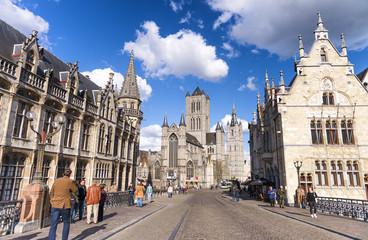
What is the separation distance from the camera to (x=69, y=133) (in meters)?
19.0

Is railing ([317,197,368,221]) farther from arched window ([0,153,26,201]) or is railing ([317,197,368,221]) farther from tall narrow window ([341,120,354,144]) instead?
arched window ([0,153,26,201])

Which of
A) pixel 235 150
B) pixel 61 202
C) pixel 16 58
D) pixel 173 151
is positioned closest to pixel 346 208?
pixel 61 202

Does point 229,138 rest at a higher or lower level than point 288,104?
higher

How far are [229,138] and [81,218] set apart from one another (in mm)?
120736

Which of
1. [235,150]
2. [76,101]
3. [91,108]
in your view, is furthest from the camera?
[235,150]

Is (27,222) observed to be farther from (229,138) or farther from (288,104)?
(229,138)

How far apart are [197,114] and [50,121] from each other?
92.5 metres

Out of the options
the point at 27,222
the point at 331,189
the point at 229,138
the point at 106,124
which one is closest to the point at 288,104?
the point at 331,189

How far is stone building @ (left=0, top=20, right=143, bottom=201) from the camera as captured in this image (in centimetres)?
1367

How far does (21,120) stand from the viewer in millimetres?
14672

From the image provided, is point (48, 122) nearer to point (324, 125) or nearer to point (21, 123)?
point (21, 123)

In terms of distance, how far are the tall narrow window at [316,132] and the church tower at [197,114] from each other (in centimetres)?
8340

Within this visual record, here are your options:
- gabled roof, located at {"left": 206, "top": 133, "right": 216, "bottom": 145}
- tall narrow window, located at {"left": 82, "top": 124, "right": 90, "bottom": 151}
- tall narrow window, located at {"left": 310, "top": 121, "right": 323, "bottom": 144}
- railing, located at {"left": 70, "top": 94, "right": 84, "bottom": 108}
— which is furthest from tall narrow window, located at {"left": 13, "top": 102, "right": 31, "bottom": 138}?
gabled roof, located at {"left": 206, "top": 133, "right": 216, "bottom": 145}

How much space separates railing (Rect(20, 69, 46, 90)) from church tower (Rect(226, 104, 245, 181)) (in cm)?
11183
